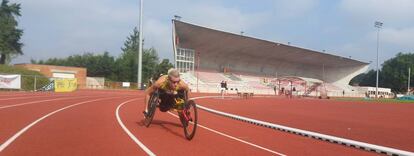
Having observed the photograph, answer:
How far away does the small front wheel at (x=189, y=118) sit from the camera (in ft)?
32.5

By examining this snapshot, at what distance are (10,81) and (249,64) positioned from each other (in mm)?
59115

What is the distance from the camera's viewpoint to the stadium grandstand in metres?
71.9

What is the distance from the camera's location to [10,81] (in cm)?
3662

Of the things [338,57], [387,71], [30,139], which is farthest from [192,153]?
[387,71]

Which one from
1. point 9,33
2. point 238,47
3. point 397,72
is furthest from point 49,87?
point 397,72

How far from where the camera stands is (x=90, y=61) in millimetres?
86688

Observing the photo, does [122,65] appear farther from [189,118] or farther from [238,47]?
[189,118]

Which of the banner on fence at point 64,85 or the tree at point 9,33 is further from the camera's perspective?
the tree at point 9,33

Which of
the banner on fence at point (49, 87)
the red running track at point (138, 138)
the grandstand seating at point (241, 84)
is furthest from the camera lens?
the grandstand seating at point (241, 84)

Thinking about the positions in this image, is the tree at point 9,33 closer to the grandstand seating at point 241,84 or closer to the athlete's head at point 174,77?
the grandstand seating at point 241,84

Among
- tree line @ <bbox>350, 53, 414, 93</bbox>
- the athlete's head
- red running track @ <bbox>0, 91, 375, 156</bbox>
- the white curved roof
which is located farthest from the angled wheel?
tree line @ <bbox>350, 53, 414, 93</bbox>

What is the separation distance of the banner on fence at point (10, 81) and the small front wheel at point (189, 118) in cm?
2959

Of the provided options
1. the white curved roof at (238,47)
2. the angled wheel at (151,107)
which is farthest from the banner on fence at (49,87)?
the angled wheel at (151,107)

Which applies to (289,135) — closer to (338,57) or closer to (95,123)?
(95,123)
